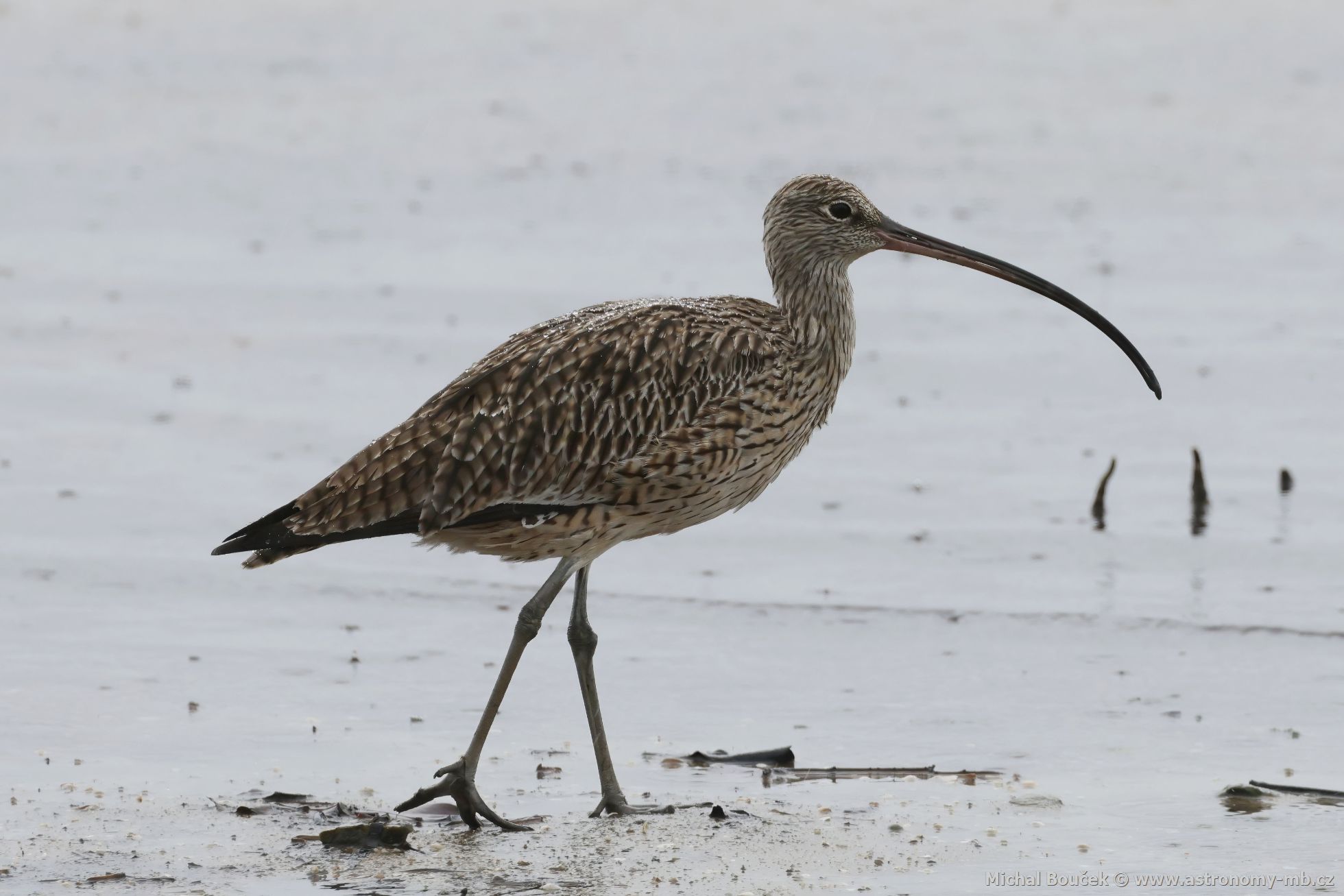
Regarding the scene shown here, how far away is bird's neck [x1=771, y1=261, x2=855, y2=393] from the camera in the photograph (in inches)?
270

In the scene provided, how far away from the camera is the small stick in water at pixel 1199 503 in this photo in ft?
30.6

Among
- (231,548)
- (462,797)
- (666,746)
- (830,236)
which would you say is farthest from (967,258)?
(231,548)

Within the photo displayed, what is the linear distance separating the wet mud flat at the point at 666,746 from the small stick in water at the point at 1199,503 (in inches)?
48.8

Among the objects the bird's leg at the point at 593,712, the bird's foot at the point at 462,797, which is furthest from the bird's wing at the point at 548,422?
the bird's foot at the point at 462,797

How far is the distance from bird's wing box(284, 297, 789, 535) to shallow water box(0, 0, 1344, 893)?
884mm

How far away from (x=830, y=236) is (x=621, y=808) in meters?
2.07

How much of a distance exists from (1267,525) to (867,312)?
12.2 feet

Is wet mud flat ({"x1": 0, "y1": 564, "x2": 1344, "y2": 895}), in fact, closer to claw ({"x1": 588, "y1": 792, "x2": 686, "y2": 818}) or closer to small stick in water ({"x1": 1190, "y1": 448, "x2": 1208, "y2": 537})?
claw ({"x1": 588, "y1": 792, "x2": 686, "y2": 818})

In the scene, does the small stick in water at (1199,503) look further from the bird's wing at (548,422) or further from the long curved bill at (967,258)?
the bird's wing at (548,422)

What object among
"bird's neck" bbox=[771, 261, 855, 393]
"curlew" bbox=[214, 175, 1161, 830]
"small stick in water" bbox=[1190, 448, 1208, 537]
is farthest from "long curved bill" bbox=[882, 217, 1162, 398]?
"small stick in water" bbox=[1190, 448, 1208, 537]

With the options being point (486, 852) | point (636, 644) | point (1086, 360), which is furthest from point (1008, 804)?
point (1086, 360)

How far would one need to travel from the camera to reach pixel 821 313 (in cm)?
694

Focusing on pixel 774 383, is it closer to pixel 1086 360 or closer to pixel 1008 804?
pixel 1008 804

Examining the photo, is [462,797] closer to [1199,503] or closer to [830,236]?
[830,236]
